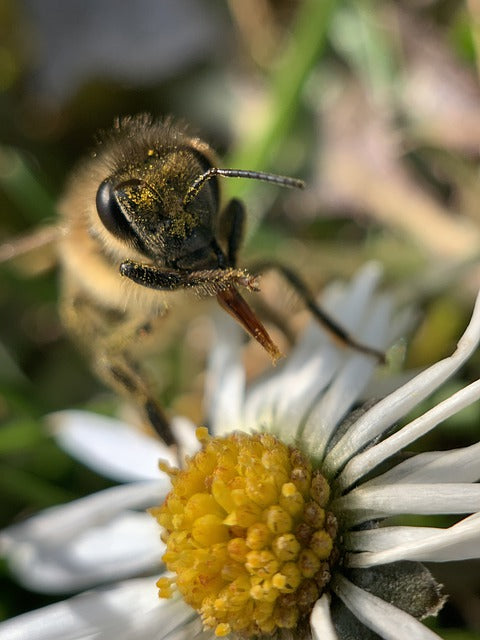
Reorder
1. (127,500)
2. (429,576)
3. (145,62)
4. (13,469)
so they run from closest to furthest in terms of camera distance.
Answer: (429,576), (127,500), (13,469), (145,62)

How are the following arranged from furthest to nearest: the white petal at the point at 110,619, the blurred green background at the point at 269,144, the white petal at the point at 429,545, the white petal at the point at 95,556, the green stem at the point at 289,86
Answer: the green stem at the point at 289,86
the blurred green background at the point at 269,144
the white petal at the point at 95,556
the white petal at the point at 110,619
the white petal at the point at 429,545

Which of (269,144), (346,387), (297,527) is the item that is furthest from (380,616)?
(269,144)

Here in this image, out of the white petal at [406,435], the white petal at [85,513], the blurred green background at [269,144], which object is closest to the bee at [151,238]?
the white petal at [85,513]

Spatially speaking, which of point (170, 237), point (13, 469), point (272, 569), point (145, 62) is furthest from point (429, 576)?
point (145, 62)

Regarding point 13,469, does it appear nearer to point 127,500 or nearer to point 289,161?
point 127,500

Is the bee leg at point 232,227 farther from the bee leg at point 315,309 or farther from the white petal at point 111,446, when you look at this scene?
the white petal at point 111,446

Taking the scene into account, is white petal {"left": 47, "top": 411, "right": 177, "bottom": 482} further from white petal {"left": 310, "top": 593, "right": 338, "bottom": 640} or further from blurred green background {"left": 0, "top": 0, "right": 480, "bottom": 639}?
white petal {"left": 310, "top": 593, "right": 338, "bottom": 640}
